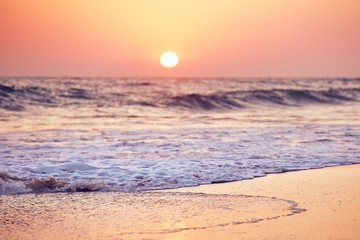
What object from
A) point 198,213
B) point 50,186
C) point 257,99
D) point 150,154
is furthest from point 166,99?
point 198,213

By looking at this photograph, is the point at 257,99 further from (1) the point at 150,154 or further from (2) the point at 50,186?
(2) the point at 50,186

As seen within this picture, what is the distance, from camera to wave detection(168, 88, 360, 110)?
102 feet

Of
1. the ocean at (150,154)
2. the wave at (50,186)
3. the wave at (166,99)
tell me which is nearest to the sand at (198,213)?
the wave at (50,186)

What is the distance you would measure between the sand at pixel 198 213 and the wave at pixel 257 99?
2286 cm

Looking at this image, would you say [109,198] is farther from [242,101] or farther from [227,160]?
[242,101]

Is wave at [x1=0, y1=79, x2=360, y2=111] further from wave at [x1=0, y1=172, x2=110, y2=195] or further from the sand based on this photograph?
the sand

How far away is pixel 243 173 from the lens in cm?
852

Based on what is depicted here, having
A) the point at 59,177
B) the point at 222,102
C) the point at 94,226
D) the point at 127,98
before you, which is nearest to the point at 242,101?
the point at 222,102

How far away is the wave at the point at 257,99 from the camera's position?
102ft

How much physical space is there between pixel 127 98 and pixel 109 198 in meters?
28.4

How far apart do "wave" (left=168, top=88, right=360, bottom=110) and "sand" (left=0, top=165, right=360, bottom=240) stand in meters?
22.9

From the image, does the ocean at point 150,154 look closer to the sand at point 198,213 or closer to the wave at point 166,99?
the sand at point 198,213

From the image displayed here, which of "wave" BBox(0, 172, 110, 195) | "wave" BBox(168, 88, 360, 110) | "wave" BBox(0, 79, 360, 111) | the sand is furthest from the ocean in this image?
"wave" BBox(168, 88, 360, 110)

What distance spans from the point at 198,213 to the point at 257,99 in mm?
29699
